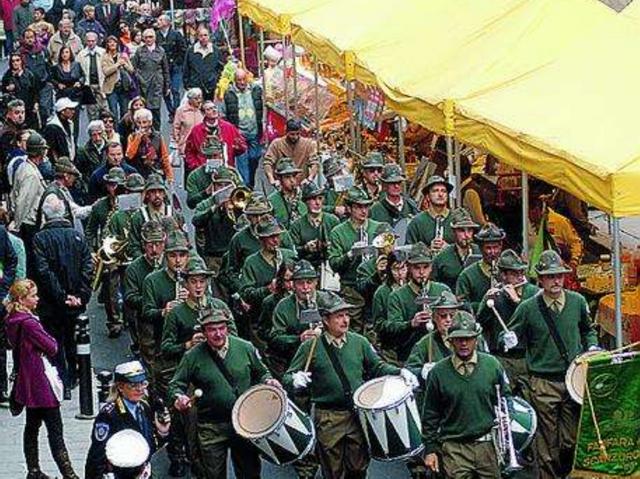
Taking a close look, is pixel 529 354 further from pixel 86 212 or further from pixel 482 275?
pixel 86 212

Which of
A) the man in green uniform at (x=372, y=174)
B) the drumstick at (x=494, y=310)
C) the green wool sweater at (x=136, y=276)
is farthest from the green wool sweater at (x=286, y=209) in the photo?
the drumstick at (x=494, y=310)

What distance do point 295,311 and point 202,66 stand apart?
44.7ft

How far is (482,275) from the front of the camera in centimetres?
1509

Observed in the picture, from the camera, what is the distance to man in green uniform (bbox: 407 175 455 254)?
16.6m

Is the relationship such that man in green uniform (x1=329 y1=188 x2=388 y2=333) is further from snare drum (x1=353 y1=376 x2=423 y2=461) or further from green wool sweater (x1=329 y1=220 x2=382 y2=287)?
snare drum (x1=353 y1=376 x2=423 y2=461)

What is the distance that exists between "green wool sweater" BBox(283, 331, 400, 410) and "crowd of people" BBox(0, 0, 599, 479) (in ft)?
0.05

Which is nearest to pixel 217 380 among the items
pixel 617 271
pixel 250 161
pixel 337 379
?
pixel 337 379

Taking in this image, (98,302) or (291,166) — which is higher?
(291,166)

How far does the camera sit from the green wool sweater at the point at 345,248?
16531mm

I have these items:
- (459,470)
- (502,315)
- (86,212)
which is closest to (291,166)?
(86,212)

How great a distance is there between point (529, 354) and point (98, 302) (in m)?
7.20

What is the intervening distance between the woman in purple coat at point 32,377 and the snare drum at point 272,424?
5.38ft

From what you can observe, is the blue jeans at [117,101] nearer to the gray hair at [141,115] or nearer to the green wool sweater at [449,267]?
the gray hair at [141,115]

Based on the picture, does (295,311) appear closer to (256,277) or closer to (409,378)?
(256,277)
